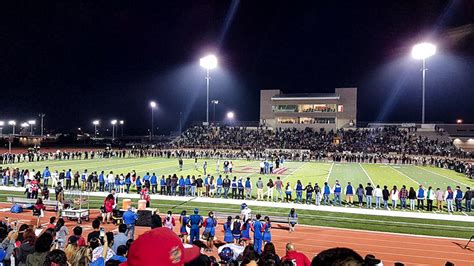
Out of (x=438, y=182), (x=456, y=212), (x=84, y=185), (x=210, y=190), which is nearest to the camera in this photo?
(x=456, y=212)

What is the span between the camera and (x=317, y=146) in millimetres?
61719

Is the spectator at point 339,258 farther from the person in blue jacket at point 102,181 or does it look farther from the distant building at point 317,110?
the distant building at point 317,110

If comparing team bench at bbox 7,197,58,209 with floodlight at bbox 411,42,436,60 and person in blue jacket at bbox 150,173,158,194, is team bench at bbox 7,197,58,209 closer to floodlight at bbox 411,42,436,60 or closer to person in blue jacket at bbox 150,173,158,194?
person in blue jacket at bbox 150,173,158,194

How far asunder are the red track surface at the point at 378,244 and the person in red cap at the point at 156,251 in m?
11.0

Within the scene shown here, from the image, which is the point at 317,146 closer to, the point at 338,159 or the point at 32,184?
the point at 338,159

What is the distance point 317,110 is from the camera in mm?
72625

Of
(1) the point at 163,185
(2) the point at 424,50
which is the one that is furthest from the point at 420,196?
(2) the point at 424,50

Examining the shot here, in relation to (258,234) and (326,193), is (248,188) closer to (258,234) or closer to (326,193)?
(326,193)

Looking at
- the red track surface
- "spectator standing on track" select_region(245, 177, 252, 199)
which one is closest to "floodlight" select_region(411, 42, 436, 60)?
"spectator standing on track" select_region(245, 177, 252, 199)

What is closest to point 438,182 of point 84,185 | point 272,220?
point 272,220

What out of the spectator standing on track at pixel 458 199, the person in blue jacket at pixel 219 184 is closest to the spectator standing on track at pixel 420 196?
the spectator standing on track at pixel 458 199

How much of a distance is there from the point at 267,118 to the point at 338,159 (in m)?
26.6

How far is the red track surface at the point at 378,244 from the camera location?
11.8 metres

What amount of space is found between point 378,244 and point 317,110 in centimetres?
6108
